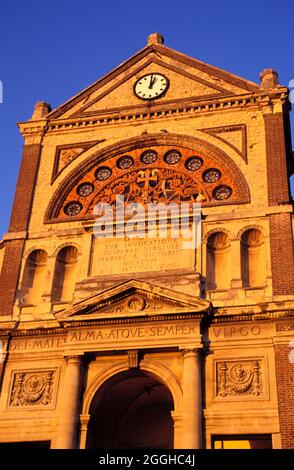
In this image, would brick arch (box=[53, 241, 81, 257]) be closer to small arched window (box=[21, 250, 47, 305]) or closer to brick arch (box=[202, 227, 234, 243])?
small arched window (box=[21, 250, 47, 305])

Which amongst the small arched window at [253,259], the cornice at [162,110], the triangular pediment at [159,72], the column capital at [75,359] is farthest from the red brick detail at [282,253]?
the column capital at [75,359]

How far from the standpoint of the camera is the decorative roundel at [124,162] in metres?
24.7

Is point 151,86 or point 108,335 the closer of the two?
point 108,335

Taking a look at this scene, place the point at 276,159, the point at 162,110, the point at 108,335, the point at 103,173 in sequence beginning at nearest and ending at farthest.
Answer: the point at 108,335 < the point at 276,159 < the point at 103,173 < the point at 162,110

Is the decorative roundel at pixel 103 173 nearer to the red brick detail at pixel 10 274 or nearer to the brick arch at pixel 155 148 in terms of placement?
the brick arch at pixel 155 148

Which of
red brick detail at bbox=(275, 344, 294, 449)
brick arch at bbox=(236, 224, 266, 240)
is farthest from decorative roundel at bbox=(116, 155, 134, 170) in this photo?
red brick detail at bbox=(275, 344, 294, 449)

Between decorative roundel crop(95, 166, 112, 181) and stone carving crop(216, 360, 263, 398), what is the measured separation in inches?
312

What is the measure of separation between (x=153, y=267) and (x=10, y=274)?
4.57 metres

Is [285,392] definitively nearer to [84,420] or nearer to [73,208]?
[84,420]

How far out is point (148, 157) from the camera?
24.6m

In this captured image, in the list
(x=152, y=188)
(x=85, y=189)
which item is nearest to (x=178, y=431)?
(x=152, y=188)

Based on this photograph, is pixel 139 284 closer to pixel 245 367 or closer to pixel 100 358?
pixel 100 358

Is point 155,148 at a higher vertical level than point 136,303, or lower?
higher

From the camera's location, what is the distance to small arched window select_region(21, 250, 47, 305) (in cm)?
2273
